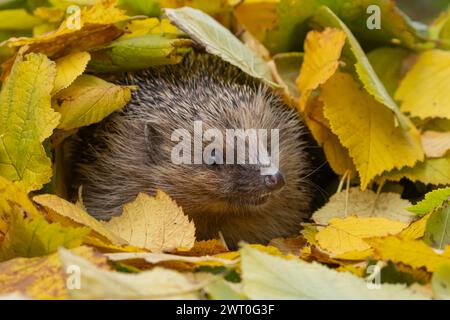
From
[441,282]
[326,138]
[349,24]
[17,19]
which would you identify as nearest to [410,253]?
[441,282]

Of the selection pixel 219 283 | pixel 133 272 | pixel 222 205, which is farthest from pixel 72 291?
pixel 222 205

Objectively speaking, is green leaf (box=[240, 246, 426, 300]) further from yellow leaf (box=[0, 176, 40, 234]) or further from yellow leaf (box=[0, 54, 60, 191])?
yellow leaf (box=[0, 54, 60, 191])

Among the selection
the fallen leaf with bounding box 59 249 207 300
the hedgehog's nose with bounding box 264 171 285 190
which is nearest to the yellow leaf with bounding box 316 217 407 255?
the hedgehog's nose with bounding box 264 171 285 190

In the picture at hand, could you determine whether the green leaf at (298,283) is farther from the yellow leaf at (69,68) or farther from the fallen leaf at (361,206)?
the yellow leaf at (69,68)

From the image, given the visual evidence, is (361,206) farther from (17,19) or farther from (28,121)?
(17,19)

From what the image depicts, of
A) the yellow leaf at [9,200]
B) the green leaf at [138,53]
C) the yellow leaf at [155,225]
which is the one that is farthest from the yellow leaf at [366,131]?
the yellow leaf at [9,200]
